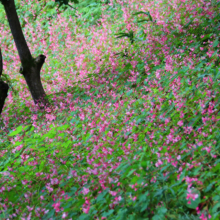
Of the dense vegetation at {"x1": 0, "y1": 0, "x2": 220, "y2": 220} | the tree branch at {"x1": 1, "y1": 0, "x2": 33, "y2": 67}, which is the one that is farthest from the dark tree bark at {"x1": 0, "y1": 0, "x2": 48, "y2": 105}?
the dense vegetation at {"x1": 0, "y1": 0, "x2": 220, "y2": 220}

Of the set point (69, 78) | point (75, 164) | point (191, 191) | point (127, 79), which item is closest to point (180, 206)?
point (191, 191)

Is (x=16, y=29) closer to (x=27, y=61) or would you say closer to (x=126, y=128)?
(x=27, y=61)

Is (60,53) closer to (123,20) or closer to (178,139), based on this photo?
(123,20)

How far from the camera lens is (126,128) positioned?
5.10 metres

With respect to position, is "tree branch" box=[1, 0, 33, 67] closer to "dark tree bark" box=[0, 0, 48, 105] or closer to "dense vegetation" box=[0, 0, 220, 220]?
"dark tree bark" box=[0, 0, 48, 105]

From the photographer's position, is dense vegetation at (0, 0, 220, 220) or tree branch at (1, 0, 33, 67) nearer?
dense vegetation at (0, 0, 220, 220)

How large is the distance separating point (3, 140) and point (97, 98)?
108 inches

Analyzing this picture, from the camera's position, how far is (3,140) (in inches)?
288

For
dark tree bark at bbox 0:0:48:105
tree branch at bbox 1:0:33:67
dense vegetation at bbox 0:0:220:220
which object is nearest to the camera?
dense vegetation at bbox 0:0:220:220

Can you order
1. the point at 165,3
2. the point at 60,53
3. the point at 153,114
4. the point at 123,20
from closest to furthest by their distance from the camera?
the point at 153,114 → the point at 165,3 → the point at 123,20 → the point at 60,53

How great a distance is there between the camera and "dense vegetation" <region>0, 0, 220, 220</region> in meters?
2.96

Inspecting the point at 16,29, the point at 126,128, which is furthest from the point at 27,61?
the point at 126,128

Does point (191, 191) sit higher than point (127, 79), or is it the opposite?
point (127, 79)

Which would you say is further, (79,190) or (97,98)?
(97,98)
